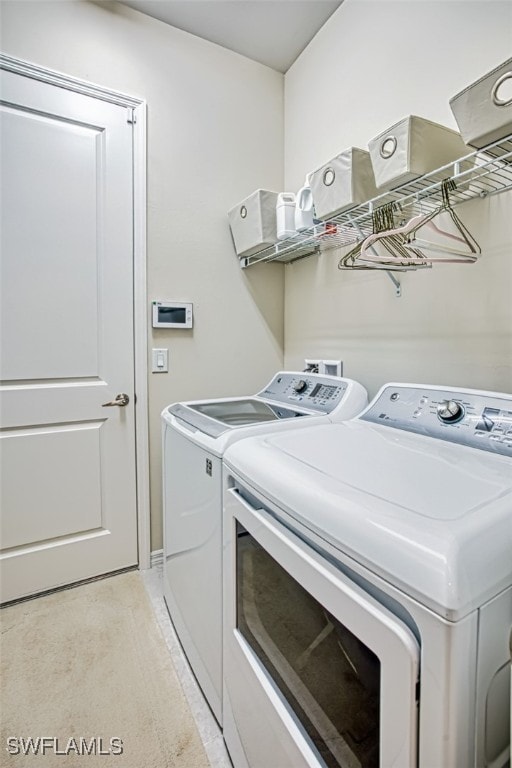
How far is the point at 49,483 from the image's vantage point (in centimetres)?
180

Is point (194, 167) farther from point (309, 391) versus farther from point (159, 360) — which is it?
point (309, 391)

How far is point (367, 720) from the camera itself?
2.07 feet

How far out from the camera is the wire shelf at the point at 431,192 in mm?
1008

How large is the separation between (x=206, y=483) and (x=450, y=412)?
773mm

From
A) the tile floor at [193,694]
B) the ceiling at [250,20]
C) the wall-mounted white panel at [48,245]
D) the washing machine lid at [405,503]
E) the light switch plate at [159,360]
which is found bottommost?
the tile floor at [193,694]

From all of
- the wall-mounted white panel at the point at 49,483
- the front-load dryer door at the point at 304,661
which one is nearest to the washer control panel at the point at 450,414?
the front-load dryer door at the point at 304,661

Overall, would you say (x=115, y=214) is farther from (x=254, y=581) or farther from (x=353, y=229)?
(x=254, y=581)

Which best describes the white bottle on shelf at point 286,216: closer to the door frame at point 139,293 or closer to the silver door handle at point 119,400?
the door frame at point 139,293

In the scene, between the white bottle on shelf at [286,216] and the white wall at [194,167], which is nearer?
the white bottle on shelf at [286,216]

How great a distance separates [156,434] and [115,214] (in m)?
1.14

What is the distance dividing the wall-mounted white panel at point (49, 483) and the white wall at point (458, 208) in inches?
51.0

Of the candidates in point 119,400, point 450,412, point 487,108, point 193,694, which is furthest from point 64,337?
point 487,108

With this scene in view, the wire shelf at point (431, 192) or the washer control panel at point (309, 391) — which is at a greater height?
the wire shelf at point (431, 192)

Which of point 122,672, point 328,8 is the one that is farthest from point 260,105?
point 122,672
